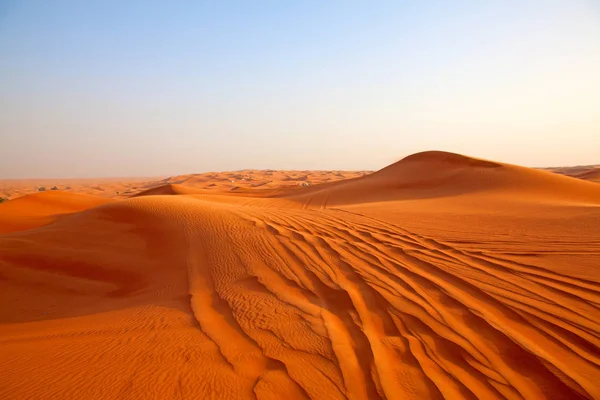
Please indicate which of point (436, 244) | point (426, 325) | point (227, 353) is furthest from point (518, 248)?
point (227, 353)

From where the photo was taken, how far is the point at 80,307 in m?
5.21

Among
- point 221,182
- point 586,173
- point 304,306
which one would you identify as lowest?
point 304,306

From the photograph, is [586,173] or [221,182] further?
[221,182]

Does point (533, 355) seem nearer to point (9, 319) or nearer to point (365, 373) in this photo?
point (365, 373)

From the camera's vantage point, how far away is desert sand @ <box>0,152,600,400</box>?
276 cm

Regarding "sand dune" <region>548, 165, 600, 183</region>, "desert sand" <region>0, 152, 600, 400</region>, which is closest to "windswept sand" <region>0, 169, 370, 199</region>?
"desert sand" <region>0, 152, 600, 400</region>

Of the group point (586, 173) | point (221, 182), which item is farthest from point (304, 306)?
point (221, 182)

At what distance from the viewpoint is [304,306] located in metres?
4.08

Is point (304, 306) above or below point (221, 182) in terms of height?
below

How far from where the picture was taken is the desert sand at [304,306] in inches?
109

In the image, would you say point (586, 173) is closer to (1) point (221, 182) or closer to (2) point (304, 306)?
(1) point (221, 182)

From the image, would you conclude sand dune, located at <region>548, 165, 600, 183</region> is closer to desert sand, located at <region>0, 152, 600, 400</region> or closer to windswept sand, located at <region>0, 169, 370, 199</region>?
windswept sand, located at <region>0, 169, 370, 199</region>

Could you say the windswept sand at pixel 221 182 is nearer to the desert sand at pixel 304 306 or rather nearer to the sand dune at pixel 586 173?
the desert sand at pixel 304 306

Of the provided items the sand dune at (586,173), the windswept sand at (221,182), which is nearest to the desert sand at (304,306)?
the windswept sand at (221,182)
